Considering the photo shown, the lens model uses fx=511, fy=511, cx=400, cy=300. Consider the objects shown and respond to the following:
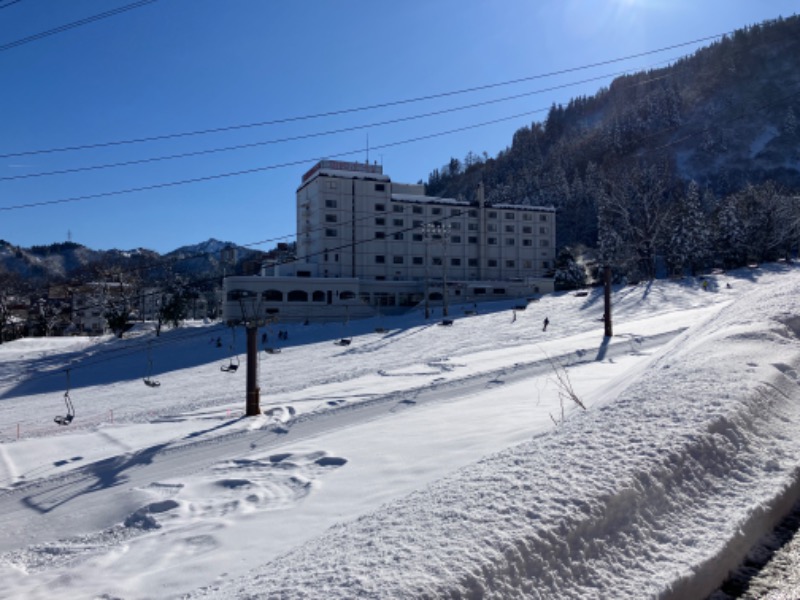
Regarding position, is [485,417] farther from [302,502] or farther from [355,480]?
[302,502]

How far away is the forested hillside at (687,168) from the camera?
217 feet

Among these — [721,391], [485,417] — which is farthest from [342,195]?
[721,391]

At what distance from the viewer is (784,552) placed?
12.6ft

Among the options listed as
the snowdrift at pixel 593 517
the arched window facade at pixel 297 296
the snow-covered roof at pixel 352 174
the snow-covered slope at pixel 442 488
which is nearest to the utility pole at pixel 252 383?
the snow-covered slope at pixel 442 488

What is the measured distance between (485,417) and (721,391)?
6.39m

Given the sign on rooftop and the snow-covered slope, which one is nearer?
the snow-covered slope

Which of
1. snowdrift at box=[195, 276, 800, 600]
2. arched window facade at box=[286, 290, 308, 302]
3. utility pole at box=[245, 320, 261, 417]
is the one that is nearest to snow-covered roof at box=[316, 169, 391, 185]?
arched window facade at box=[286, 290, 308, 302]

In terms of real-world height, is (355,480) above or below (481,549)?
below

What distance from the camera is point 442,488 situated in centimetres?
432

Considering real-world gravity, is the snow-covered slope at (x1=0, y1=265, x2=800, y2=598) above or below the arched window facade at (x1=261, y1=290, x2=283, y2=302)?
below

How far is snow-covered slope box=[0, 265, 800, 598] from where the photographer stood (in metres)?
3.24

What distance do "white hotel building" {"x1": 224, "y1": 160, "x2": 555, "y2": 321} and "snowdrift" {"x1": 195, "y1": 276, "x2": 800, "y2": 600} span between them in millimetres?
56299

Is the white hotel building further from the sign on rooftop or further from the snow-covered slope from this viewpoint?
the snow-covered slope

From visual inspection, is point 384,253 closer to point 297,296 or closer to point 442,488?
point 297,296
